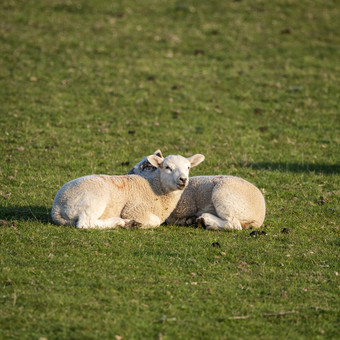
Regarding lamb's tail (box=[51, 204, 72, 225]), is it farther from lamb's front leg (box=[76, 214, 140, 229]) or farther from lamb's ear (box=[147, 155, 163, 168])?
lamb's ear (box=[147, 155, 163, 168])

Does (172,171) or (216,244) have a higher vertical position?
(172,171)

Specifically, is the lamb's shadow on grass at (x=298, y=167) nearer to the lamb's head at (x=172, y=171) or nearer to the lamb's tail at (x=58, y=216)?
the lamb's head at (x=172, y=171)

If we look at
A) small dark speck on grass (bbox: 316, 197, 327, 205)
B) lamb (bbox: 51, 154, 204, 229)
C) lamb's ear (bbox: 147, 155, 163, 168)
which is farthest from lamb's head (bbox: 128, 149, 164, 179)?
small dark speck on grass (bbox: 316, 197, 327, 205)

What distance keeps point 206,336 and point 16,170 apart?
28.0 ft

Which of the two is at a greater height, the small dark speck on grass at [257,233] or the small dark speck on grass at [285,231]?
the small dark speck on grass at [257,233]

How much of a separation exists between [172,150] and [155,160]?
572 cm

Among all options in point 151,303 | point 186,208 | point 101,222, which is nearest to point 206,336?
point 151,303

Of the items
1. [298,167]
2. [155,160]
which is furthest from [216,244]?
[298,167]

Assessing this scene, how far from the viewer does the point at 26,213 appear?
10.3m

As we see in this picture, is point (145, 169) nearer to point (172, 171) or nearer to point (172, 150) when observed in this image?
point (172, 171)

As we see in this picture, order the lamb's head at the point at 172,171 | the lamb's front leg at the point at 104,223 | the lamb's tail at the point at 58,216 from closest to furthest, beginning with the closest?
the lamb's front leg at the point at 104,223 → the lamb's tail at the point at 58,216 → the lamb's head at the point at 172,171

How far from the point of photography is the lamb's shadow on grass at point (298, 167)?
14531 millimetres

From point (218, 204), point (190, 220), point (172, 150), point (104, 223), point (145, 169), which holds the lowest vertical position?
point (172, 150)

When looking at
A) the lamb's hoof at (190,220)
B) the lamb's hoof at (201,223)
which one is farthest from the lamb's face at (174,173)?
the lamb's hoof at (190,220)
